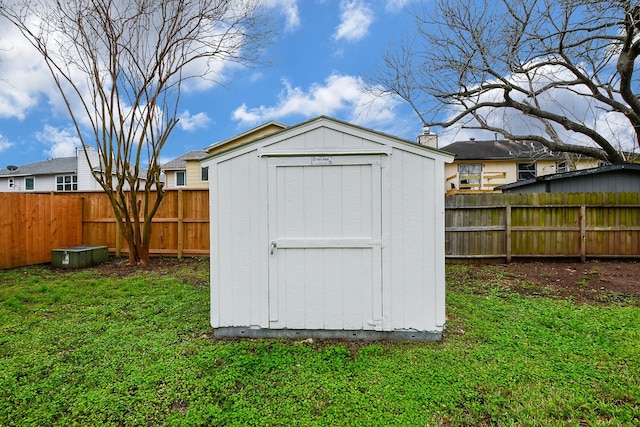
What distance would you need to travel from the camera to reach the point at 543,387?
240cm

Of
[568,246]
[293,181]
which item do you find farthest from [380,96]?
[293,181]

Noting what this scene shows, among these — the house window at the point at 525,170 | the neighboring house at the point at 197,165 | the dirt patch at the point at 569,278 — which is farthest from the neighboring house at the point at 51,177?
the house window at the point at 525,170

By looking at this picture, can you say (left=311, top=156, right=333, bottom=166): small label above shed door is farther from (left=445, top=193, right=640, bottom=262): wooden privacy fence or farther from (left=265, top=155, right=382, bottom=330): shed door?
(left=445, top=193, right=640, bottom=262): wooden privacy fence

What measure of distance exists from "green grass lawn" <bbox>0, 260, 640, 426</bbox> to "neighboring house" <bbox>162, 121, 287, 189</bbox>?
722 cm

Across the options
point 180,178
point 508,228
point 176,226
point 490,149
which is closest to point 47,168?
point 180,178

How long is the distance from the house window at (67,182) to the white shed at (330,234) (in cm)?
2293

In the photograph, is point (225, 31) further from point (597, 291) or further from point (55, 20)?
point (597, 291)

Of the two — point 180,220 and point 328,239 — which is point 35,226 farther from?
point 328,239

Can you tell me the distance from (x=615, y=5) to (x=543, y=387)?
29.2 ft

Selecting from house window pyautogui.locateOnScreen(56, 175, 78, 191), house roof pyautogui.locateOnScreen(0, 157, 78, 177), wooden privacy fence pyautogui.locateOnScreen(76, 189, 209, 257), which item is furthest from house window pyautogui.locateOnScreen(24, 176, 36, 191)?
wooden privacy fence pyautogui.locateOnScreen(76, 189, 209, 257)

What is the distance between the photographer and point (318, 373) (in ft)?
8.60

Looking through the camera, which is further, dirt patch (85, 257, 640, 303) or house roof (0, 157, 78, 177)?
house roof (0, 157, 78, 177)

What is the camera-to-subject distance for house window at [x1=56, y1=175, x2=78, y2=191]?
20.7 metres

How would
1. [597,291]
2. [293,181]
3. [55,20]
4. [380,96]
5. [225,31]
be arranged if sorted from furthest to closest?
[380,96]
[225,31]
[55,20]
[597,291]
[293,181]
